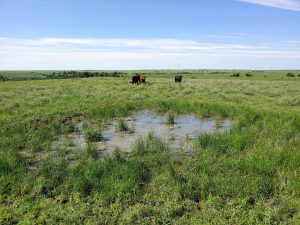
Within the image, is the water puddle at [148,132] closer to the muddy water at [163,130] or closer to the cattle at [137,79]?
the muddy water at [163,130]

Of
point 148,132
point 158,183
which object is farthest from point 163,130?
point 158,183

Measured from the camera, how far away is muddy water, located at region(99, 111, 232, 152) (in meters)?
10.4

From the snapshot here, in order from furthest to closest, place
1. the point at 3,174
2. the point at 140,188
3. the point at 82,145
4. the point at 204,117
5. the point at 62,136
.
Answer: the point at 204,117 < the point at 62,136 < the point at 82,145 < the point at 3,174 < the point at 140,188

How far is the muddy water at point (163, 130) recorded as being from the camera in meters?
10.4

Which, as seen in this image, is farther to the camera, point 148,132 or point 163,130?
point 163,130

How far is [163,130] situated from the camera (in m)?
12.7

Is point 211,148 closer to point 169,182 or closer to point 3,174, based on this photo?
point 169,182

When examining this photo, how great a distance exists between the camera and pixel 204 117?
51.0 feet

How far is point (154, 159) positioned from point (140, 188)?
152 cm

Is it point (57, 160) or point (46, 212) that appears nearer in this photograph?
point (46, 212)

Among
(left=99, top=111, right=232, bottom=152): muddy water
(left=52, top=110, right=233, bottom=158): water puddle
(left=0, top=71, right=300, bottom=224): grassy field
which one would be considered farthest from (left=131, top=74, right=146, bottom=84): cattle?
(left=0, top=71, right=300, bottom=224): grassy field

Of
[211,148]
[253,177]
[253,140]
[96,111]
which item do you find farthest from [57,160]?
[96,111]

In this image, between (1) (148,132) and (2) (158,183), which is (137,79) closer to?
(1) (148,132)

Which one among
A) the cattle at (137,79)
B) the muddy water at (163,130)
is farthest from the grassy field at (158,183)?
the cattle at (137,79)
